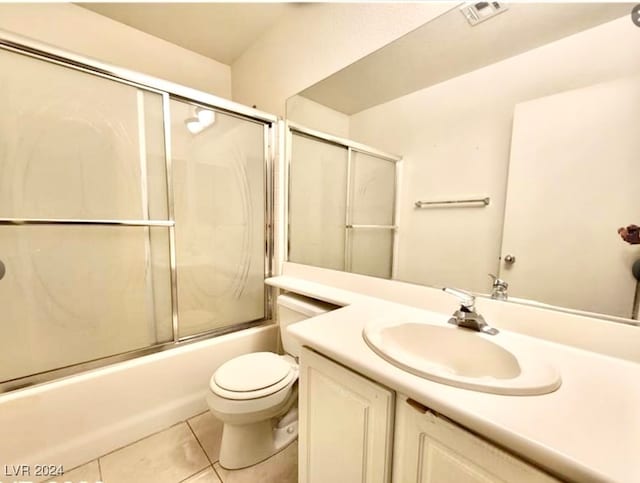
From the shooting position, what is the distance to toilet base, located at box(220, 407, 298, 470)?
116cm

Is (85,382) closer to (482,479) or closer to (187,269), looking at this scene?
(187,269)

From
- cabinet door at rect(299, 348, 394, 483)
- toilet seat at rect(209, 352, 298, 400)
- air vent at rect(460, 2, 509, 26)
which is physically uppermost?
air vent at rect(460, 2, 509, 26)

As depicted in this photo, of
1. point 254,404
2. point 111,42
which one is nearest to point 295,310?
point 254,404

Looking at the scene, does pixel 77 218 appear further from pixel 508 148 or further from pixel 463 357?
pixel 508 148

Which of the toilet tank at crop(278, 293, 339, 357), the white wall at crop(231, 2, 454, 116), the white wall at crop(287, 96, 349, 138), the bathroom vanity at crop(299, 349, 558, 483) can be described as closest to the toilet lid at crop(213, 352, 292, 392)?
the toilet tank at crop(278, 293, 339, 357)

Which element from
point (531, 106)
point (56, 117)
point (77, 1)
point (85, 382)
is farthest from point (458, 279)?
point (77, 1)

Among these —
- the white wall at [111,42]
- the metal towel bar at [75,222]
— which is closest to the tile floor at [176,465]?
the metal towel bar at [75,222]

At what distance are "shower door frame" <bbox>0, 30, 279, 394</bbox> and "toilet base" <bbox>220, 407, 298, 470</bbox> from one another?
0.63 meters

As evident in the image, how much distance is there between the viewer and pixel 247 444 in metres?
1.18

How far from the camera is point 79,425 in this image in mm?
1180

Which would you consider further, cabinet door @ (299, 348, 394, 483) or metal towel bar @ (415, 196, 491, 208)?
metal towel bar @ (415, 196, 491, 208)

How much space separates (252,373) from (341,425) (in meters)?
0.58

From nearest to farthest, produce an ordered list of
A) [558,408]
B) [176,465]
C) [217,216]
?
[558,408] → [176,465] → [217,216]

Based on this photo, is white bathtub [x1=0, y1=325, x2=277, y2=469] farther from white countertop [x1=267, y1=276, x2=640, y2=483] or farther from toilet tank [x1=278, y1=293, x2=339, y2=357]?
white countertop [x1=267, y1=276, x2=640, y2=483]
